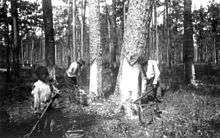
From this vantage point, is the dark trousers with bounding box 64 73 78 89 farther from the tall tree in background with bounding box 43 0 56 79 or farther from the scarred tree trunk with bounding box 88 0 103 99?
the tall tree in background with bounding box 43 0 56 79

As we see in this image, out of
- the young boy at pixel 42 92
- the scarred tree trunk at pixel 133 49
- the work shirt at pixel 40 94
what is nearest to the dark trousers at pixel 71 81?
the scarred tree trunk at pixel 133 49

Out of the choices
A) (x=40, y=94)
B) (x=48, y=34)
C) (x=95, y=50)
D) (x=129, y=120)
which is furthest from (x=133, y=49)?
(x=48, y=34)

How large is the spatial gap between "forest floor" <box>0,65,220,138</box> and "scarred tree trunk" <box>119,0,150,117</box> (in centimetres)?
69

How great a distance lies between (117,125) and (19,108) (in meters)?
5.00

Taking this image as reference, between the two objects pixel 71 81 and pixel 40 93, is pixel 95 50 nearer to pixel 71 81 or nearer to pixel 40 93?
pixel 71 81

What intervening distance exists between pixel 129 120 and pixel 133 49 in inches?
85.0

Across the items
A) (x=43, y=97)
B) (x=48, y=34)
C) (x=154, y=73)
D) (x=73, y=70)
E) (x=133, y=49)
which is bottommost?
(x=43, y=97)

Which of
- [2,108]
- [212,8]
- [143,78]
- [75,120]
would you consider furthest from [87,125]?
[212,8]

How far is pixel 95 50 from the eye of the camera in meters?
12.0

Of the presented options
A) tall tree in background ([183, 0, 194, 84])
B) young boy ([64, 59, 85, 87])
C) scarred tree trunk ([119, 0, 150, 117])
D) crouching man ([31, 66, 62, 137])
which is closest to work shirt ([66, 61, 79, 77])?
young boy ([64, 59, 85, 87])

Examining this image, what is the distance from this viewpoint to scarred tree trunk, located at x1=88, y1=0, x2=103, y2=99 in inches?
471

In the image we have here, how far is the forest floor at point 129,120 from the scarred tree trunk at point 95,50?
87 cm

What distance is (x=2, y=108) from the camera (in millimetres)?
Answer: 11359

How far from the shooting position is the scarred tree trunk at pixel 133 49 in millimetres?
8891
